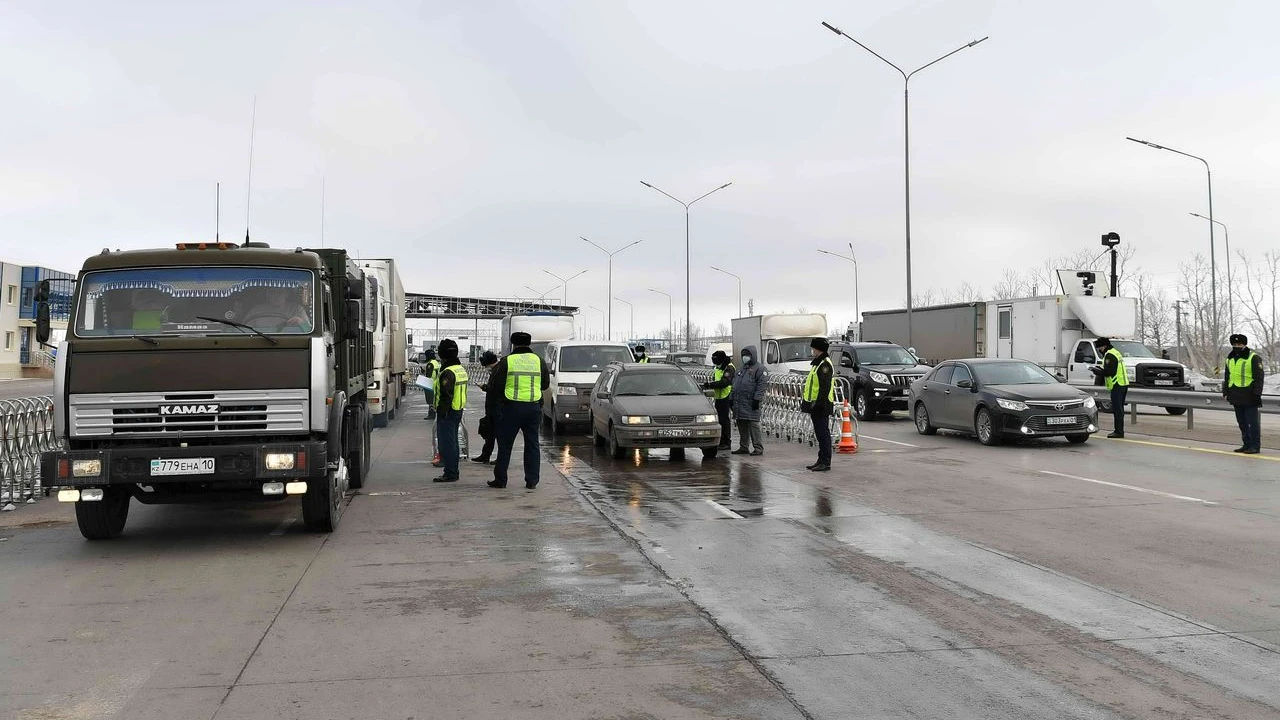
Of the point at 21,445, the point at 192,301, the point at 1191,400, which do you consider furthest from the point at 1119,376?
the point at 21,445

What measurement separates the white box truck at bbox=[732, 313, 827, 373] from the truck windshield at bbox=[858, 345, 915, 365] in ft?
12.0

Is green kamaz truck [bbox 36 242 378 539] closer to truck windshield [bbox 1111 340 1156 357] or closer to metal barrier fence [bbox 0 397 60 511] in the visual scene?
metal barrier fence [bbox 0 397 60 511]

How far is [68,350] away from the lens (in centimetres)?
865

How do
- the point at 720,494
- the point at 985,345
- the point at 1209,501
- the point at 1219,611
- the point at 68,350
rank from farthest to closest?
1. the point at 985,345
2. the point at 720,494
3. the point at 1209,501
4. the point at 68,350
5. the point at 1219,611

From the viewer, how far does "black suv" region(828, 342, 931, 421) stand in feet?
83.6

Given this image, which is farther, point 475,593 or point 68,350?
point 68,350

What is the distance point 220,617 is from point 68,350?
3.26 m

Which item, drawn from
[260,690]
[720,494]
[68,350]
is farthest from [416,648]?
[720,494]

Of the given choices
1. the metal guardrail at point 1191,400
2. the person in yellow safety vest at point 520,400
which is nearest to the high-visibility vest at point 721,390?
the person in yellow safety vest at point 520,400

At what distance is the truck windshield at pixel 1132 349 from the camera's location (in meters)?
27.7

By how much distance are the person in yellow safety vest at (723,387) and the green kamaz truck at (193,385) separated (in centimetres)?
955

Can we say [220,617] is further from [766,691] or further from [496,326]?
[496,326]

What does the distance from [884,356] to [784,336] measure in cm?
880

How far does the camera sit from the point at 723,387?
18562 mm
